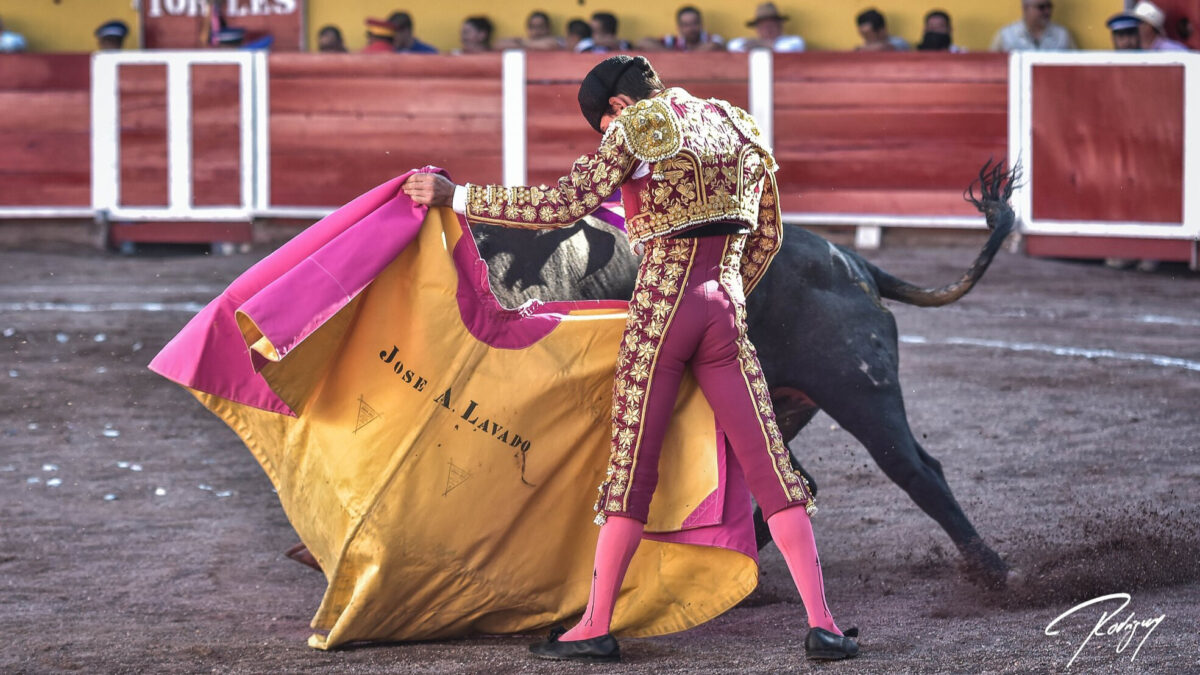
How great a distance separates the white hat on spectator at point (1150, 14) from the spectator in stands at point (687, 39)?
7.48 feet

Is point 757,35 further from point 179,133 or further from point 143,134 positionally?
point 143,134

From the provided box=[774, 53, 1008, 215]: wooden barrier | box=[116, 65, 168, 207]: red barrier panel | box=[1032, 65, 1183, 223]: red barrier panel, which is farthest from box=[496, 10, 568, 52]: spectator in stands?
box=[1032, 65, 1183, 223]: red barrier panel

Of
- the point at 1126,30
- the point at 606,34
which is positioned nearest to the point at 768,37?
the point at 606,34

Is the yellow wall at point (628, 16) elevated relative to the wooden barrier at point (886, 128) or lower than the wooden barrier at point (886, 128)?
elevated

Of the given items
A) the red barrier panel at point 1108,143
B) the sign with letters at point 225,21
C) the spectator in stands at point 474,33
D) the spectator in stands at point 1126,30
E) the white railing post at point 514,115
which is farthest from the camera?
the sign with letters at point 225,21

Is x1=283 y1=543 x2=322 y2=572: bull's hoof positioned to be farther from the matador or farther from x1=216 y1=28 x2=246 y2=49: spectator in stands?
x1=216 y1=28 x2=246 y2=49: spectator in stands

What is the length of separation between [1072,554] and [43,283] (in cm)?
613

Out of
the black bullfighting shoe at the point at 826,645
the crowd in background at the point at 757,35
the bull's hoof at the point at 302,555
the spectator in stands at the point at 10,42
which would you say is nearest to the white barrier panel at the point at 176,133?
the crowd in background at the point at 757,35

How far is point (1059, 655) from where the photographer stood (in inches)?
107

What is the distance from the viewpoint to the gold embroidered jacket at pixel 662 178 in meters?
2.65

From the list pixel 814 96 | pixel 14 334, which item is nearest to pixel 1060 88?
pixel 814 96

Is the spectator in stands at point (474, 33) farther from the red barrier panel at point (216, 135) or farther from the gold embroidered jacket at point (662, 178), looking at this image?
the gold embroidered jacket at point (662, 178)

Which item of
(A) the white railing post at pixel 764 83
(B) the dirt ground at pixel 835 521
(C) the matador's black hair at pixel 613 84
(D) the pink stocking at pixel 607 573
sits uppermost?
(A) the white railing post at pixel 764 83

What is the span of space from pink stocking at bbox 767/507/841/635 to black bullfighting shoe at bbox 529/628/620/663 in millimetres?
335
